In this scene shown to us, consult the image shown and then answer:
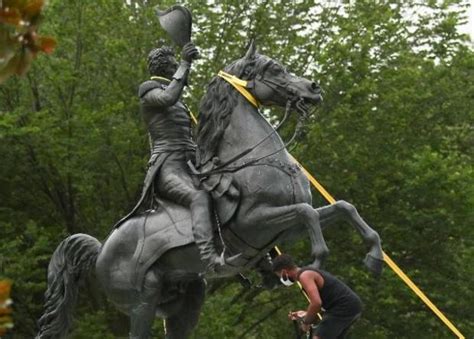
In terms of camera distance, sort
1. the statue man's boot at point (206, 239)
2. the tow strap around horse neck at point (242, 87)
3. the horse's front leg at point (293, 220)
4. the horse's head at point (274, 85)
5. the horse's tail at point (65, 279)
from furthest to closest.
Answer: the horse's tail at point (65, 279), the tow strap around horse neck at point (242, 87), the horse's head at point (274, 85), the statue man's boot at point (206, 239), the horse's front leg at point (293, 220)

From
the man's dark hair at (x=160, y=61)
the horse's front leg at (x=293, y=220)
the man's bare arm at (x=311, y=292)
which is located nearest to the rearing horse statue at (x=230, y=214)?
the horse's front leg at (x=293, y=220)

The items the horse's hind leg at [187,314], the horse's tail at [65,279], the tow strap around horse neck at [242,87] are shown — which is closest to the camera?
the tow strap around horse neck at [242,87]

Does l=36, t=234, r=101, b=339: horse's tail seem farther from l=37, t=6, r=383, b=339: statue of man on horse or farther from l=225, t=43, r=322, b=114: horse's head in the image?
l=225, t=43, r=322, b=114: horse's head

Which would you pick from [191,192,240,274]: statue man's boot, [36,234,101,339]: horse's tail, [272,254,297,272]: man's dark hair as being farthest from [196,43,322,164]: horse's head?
[36,234,101,339]: horse's tail

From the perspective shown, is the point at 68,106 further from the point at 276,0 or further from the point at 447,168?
the point at 447,168

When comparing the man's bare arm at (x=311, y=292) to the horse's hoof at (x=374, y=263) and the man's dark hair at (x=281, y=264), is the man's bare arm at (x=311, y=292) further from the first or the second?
the horse's hoof at (x=374, y=263)

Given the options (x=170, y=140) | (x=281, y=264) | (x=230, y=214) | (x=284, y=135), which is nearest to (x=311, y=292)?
(x=281, y=264)

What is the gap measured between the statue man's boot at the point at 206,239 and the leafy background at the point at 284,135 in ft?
38.4

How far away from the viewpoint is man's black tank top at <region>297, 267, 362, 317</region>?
28.2ft

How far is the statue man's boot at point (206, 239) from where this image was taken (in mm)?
8344

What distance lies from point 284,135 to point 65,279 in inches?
431

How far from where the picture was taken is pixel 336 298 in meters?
8.63

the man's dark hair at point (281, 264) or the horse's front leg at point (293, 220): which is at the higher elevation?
the horse's front leg at point (293, 220)

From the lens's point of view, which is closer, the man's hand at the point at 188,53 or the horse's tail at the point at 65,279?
the man's hand at the point at 188,53
